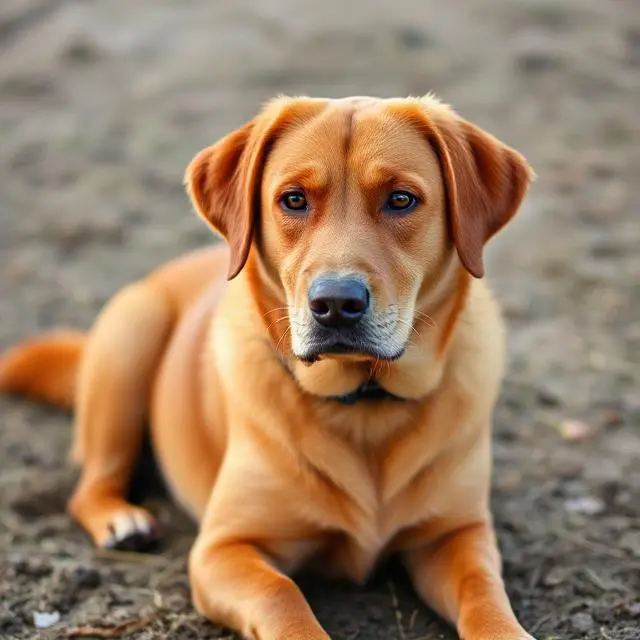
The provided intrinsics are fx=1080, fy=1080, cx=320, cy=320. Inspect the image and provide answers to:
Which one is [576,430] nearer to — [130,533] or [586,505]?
[586,505]

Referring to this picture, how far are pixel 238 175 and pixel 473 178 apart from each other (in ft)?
2.51

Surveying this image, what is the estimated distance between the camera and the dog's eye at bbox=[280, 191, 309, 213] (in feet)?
11.0

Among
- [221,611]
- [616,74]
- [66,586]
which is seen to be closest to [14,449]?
[66,586]

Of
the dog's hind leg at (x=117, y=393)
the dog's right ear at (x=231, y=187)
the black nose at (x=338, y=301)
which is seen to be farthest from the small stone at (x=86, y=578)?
the black nose at (x=338, y=301)

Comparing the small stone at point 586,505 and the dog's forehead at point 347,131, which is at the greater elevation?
the dog's forehead at point 347,131

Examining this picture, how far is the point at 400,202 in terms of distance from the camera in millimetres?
3295

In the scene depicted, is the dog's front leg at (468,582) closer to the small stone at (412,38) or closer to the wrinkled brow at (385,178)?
the wrinkled brow at (385,178)

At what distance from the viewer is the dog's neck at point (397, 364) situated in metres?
3.43

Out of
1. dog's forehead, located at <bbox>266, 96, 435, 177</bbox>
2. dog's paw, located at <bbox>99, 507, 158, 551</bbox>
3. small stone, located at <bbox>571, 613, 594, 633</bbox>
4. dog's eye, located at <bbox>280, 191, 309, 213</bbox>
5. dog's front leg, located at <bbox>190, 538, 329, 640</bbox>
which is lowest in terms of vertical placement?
dog's paw, located at <bbox>99, 507, 158, 551</bbox>

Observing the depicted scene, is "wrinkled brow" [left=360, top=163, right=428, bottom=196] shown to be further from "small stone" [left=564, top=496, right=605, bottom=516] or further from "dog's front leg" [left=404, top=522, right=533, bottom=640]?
"small stone" [left=564, top=496, right=605, bottom=516]

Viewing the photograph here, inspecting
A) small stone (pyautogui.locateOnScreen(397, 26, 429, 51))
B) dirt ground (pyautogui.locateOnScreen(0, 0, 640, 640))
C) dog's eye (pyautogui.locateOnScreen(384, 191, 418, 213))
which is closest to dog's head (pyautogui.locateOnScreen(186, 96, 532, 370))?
dog's eye (pyautogui.locateOnScreen(384, 191, 418, 213))

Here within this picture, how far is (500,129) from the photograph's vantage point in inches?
328

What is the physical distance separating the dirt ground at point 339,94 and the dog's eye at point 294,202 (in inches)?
51.7

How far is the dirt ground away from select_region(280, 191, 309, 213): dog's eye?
51.7 inches
